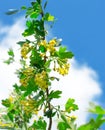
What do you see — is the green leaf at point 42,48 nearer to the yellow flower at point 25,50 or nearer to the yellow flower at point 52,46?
the yellow flower at point 52,46

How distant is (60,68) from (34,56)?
37cm

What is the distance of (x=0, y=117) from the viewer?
3.87m

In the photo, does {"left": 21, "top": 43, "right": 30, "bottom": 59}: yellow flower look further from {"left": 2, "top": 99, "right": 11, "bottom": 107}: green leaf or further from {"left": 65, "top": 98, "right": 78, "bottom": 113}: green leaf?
{"left": 65, "top": 98, "right": 78, "bottom": 113}: green leaf

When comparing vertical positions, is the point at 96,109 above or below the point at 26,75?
below

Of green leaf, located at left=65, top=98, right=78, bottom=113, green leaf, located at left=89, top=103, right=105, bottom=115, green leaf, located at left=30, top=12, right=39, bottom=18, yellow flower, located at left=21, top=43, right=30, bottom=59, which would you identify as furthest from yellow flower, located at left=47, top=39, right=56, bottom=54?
green leaf, located at left=89, top=103, right=105, bottom=115

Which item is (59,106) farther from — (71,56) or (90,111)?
(90,111)

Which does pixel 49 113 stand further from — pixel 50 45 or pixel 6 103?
pixel 50 45

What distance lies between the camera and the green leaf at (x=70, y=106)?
392 centimetres

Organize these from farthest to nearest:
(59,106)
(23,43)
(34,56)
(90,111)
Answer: (23,43) → (34,56) → (59,106) → (90,111)

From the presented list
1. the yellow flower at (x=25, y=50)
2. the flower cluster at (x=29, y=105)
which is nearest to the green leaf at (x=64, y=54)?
the yellow flower at (x=25, y=50)

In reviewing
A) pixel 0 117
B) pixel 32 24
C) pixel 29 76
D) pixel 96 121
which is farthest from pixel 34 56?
pixel 96 121

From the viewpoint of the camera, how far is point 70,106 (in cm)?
399

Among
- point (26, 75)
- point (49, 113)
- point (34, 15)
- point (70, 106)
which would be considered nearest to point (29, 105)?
point (49, 113)

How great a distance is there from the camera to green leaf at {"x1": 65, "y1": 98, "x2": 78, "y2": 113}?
12.9 feet
